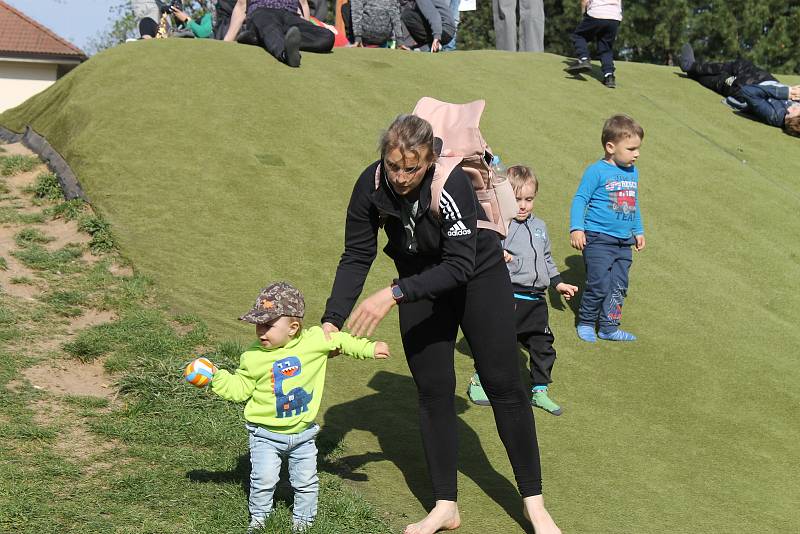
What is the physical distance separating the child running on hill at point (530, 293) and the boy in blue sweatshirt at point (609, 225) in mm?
879

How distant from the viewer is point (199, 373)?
12.9 ft

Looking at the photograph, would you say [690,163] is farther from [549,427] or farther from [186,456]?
[186,456]

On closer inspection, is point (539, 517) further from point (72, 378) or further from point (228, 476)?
point (72, 378)

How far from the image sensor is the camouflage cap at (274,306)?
394 cm

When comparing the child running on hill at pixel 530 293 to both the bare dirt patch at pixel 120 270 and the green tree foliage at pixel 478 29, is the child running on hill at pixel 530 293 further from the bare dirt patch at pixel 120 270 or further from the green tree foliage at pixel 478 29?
the green tree foliage at pixel 478 29

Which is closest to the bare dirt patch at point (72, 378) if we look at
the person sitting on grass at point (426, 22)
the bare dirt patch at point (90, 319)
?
the bare dirt patch at point (90, 319)

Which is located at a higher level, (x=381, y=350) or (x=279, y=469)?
(x=381, y=350)

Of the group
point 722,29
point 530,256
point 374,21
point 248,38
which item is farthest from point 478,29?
point 530,256

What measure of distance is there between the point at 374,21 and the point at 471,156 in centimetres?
992

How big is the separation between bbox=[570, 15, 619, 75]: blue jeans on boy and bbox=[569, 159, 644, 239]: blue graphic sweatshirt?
20.2 ft

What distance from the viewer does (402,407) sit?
5777 millimetres

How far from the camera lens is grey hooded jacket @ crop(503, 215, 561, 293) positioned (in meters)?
6.19

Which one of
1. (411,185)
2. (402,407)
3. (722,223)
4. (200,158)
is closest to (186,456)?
(402,407)

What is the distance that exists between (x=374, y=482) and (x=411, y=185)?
1.78 m
